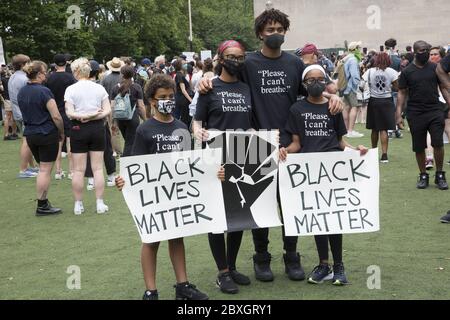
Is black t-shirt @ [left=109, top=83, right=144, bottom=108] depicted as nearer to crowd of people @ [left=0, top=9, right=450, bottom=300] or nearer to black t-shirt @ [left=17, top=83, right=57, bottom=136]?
crowd of people @ [left=0, top=9, right=450, bottom=300]

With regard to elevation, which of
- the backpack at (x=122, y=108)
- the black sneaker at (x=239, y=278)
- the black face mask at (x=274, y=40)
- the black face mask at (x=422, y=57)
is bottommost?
the black sneaker at (x=239, y=278)

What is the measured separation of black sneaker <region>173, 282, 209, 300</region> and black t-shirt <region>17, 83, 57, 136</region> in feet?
14.8

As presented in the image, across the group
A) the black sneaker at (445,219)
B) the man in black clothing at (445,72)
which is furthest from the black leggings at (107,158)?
the black sneaker at (445,219)

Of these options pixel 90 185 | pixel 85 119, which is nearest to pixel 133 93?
pixel 90 185

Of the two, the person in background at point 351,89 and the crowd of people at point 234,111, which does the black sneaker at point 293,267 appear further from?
the person in background at point 351,89

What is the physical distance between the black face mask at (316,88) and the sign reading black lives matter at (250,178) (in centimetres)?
45

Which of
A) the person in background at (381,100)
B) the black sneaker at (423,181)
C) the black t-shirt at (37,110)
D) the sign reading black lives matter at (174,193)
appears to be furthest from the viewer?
the person in background at (381,100)

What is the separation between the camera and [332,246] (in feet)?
19.4

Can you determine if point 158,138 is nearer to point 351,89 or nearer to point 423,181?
point 423,181

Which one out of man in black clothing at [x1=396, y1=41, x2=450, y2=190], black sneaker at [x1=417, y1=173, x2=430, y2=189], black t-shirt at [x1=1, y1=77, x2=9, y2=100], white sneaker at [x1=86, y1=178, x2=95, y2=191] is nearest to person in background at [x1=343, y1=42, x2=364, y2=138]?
man in black clothing at [x1=396, y1=41, x2=450, y2=190]

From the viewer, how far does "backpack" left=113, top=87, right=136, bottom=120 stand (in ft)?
37.3

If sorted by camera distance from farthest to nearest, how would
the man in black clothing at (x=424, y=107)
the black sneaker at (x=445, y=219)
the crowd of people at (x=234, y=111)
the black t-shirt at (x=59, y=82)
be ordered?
the black t-shirt at (x=59, y=82) < the man in black clothing at (x=424, y=107) < the black sneaker at (x=445, y=219) < the crowd of people at (x=234, y=111)

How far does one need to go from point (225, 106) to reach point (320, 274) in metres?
1.65

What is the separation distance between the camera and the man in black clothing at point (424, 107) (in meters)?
9.88
